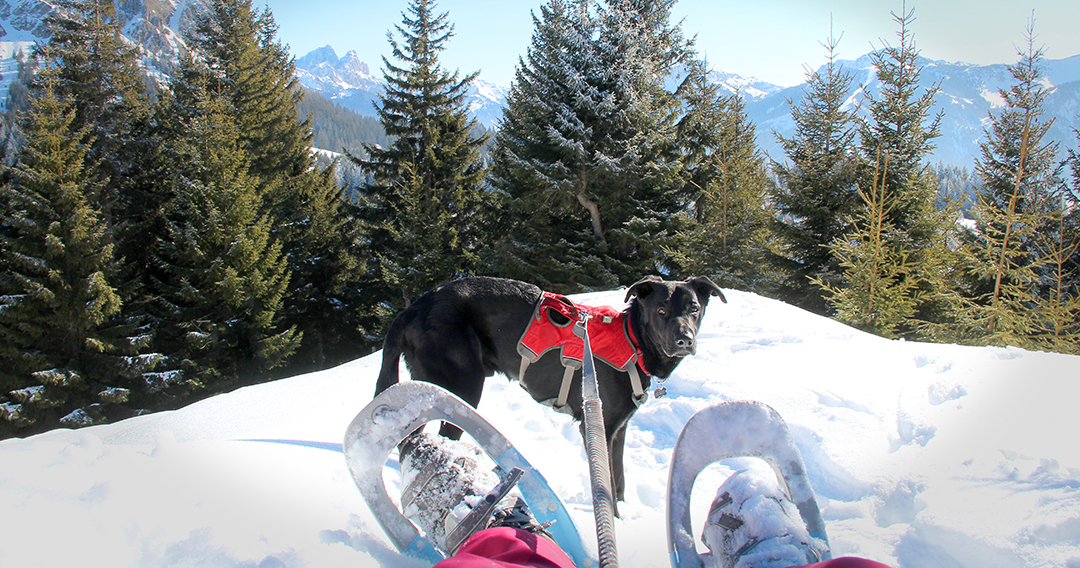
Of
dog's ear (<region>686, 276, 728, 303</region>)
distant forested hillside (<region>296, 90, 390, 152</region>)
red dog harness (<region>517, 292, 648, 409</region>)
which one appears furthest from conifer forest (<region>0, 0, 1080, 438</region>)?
distant forested hillside (<region>296, 90, 390, 152</region>)

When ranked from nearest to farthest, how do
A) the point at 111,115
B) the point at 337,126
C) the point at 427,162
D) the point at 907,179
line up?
the point at 907,179, the point at 111,115, the point at 427,162, the point at 337,126

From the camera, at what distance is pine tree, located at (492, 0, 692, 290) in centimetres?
1245

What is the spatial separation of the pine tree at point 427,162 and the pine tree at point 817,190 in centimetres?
1036

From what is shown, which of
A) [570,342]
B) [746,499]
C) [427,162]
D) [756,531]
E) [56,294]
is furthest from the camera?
[427,162]

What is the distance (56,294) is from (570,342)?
52.8 feet

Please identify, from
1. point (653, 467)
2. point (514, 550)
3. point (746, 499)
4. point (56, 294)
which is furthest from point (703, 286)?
point (56, 294)

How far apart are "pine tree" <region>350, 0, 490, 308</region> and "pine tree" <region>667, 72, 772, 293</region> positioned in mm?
7880

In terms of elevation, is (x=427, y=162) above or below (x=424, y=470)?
above

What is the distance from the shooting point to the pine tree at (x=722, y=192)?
36.4 ft

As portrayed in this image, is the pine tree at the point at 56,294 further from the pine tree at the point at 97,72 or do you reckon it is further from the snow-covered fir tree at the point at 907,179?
the snow-covered fir tree at the point at 907,179

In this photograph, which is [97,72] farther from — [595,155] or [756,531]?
[756,531]

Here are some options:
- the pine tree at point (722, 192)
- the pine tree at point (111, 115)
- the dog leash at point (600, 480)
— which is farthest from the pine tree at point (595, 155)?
the pine tree at point (111, 115)

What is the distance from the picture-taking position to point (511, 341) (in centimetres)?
298

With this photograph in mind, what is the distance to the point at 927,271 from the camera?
285 inches
